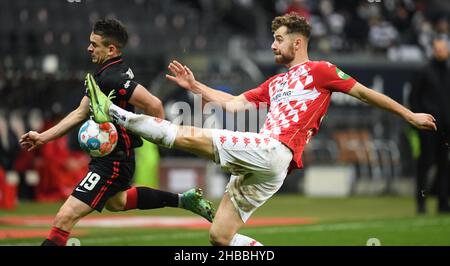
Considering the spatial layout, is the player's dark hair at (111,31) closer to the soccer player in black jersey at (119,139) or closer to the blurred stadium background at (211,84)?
the soccer player in black jersey at (119,139)

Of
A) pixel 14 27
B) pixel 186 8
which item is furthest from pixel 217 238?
pixel 186 8

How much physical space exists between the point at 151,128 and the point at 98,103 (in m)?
0.53

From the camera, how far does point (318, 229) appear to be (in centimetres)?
1366

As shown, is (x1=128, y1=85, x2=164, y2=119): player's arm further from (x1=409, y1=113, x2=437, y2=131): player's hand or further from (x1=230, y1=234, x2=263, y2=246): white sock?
(x1=409, y1=113, x2=437, y2=131): player's hand

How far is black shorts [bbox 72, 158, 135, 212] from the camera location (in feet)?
28.8

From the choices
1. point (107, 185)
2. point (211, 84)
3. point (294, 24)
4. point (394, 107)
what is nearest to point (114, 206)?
point (107, 185)

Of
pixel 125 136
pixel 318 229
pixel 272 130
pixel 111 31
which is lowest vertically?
pixel 318 229

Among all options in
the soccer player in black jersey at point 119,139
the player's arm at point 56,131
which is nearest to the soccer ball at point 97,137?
the soccer player in black jersey at point 119,139

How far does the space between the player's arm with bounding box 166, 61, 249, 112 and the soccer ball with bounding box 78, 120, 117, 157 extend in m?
0.89

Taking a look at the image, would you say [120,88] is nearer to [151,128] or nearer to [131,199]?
[151,128]

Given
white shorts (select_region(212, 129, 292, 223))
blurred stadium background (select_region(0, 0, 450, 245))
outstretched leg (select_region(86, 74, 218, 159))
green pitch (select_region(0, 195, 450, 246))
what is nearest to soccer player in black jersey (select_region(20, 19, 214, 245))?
outstretched leg (select_region(86, 74, 218, 159))

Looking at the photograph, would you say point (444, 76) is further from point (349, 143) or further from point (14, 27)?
point (14, 27)

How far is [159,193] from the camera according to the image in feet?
32.3
